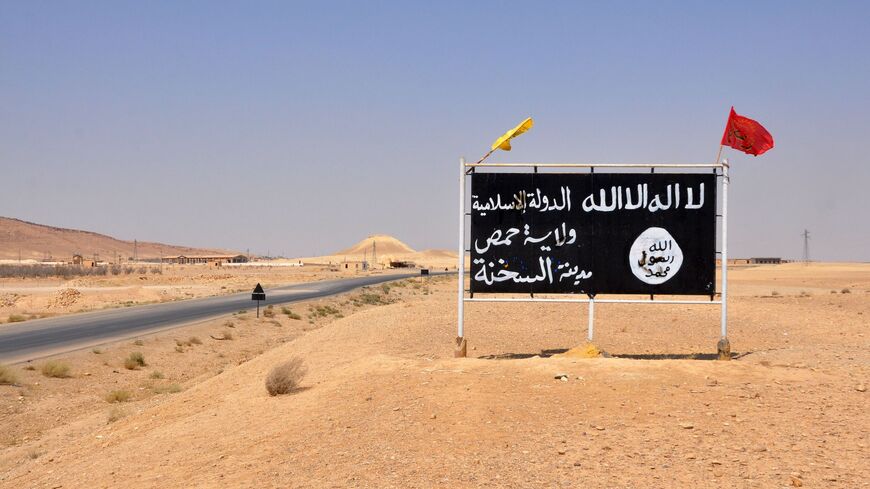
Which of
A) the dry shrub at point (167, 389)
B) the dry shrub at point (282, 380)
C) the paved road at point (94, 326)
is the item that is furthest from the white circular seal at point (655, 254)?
the paved road at point (94, 326)

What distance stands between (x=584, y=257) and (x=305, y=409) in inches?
266

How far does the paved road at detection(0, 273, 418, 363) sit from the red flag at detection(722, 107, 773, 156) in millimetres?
20275

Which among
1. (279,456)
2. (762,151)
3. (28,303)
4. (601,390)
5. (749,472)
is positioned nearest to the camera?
(749,472)

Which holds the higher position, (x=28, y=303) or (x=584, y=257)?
(x=584, y=257)

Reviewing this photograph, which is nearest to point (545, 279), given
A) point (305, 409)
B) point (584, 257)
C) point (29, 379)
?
point (584, 257)

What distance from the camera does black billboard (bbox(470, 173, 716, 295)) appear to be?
1505 centimetres

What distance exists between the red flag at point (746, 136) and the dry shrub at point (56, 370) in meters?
17.6

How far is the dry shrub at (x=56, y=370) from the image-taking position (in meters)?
20.7

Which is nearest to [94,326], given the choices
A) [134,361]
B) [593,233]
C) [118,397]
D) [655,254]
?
[134,361]

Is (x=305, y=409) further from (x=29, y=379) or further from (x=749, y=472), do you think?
(x=29, y=379)

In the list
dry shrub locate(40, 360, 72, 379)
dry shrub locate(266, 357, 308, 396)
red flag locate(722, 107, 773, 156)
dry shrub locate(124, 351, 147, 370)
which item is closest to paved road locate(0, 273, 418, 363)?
dry shrub locate(40, 360, 72, 379)

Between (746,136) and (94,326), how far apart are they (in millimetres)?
28985

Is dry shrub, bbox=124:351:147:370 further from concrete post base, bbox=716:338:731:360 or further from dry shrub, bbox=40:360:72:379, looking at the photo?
concrete post base, bbox=716:338:731:360

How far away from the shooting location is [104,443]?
1198cm
